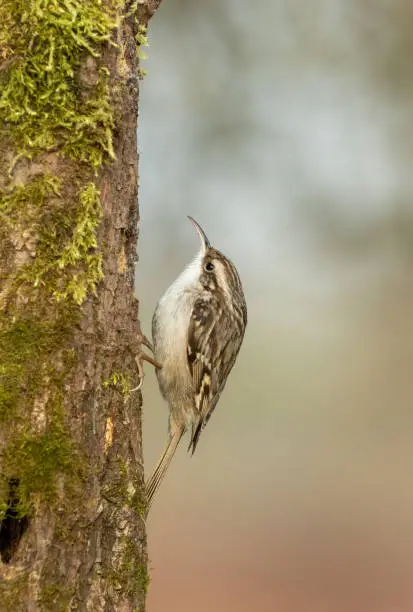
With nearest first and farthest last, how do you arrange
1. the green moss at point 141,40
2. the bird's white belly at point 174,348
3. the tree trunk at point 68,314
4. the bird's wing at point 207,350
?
the tree trunk at point 68,314, the green moss at point 141,40, the bird's white belly at point 174,348, the bird's wing at point 207,350

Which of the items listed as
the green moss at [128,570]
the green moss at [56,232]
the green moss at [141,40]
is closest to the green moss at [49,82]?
the green moss at [56,232]

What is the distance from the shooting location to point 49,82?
2.57m

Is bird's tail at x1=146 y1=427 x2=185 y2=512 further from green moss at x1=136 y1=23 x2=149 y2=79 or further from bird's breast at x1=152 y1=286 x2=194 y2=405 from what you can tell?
green moss at x1=136 y1=23 x2=149 y2=79

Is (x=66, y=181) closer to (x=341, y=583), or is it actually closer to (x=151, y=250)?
(x=341, y=583)

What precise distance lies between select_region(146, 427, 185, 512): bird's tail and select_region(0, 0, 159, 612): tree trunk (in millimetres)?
972

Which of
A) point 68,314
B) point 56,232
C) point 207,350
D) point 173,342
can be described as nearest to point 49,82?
point 56,232

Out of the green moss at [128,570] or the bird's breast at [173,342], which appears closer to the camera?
the green moss at [128,570]

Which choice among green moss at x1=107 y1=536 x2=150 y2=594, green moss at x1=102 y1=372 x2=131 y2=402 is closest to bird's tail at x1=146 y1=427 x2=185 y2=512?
green moss at x1=107 y1=536 x2=150 y2=594

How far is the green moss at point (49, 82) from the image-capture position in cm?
255

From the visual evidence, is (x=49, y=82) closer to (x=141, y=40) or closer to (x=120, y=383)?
(x=141, y=40)

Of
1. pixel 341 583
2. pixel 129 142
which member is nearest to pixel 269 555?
pixel 341 583

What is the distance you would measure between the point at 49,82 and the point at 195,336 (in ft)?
6.53

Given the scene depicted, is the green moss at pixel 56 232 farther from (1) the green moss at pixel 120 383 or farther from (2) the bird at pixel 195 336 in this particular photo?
(2) the bird at pixel 195 336

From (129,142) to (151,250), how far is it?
7.87 metres
